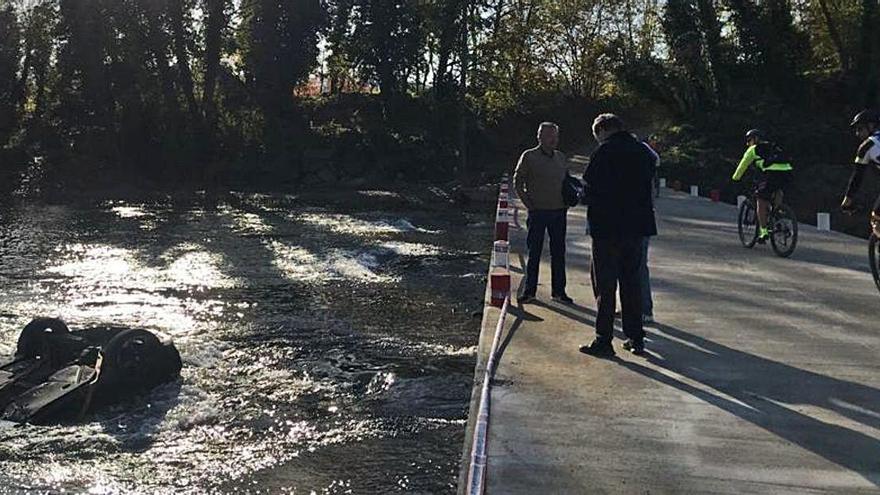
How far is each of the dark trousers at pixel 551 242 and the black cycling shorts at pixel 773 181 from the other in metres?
4.65

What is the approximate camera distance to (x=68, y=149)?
141 feet

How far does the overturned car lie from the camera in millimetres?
7117

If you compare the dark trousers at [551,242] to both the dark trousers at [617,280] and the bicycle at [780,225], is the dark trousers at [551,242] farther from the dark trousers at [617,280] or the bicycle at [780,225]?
the bicycle at [780,225]

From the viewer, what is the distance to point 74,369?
7.73 metres

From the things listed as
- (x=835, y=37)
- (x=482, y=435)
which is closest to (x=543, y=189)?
(x=482, y=435)

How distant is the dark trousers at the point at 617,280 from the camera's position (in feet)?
23.7

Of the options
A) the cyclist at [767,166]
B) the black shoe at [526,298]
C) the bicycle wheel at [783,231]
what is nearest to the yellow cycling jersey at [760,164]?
the cyclist at [767,166]

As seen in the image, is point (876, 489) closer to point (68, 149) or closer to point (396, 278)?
point (396, 278)

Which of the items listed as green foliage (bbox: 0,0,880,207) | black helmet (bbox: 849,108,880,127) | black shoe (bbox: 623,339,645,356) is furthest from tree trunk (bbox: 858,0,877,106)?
black shoe (bbox: 623,339,645,356)

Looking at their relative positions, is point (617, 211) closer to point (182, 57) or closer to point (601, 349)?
point (601, 349)

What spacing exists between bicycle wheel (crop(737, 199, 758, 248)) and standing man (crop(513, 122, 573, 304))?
5676mm

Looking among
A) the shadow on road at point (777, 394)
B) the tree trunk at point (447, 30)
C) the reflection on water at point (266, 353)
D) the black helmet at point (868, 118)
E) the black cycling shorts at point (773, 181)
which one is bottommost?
the reflection on water at point (266, 353)

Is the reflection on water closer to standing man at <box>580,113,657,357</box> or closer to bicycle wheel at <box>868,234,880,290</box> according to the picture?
standing man at <box>580,113,657,357</box>

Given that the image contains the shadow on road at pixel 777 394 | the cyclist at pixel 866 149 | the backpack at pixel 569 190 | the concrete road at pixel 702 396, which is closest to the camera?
the concrete road at pixel 702 396
